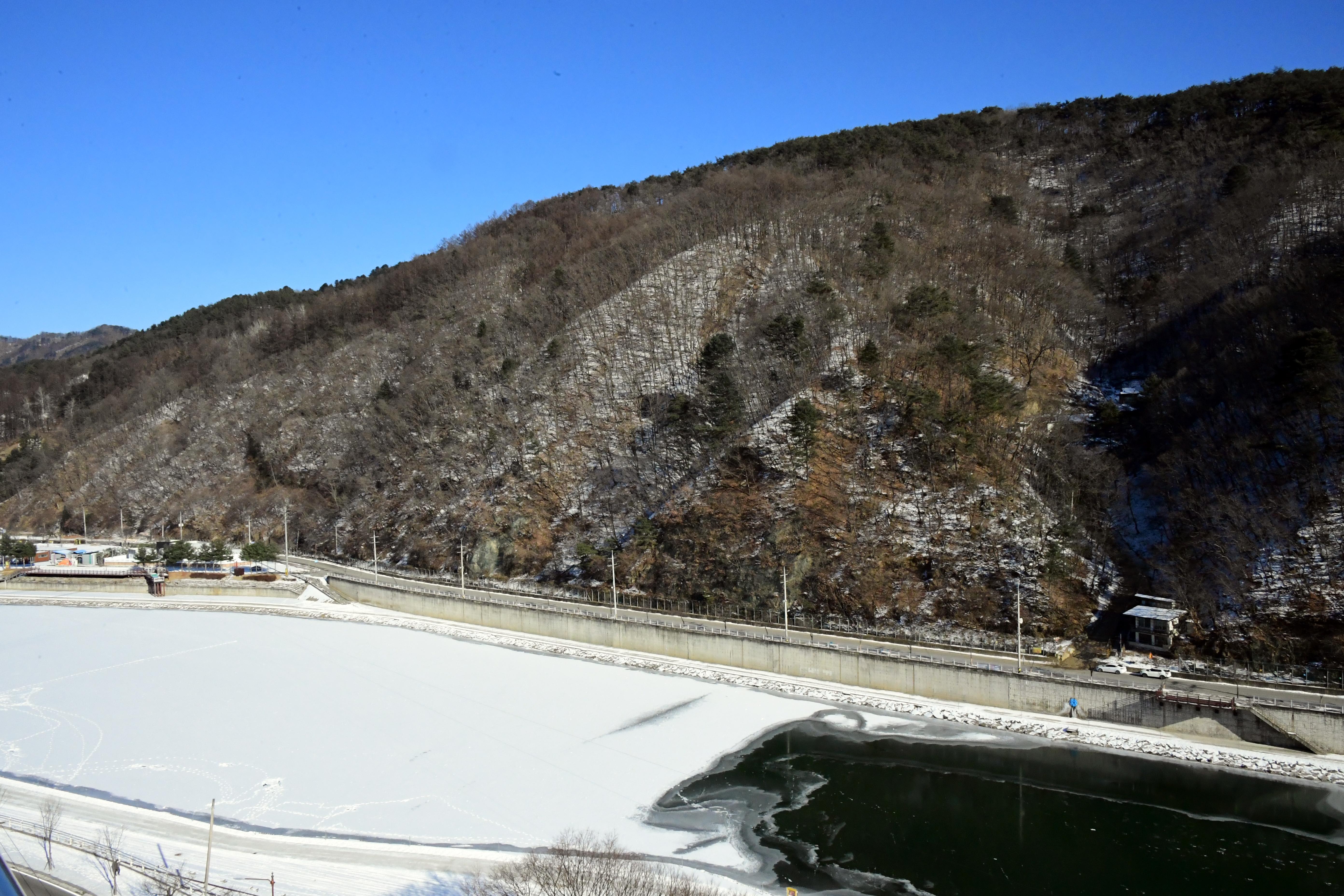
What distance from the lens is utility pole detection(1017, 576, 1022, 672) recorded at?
1224 inches

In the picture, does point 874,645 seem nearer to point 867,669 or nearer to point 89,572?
point 867,669

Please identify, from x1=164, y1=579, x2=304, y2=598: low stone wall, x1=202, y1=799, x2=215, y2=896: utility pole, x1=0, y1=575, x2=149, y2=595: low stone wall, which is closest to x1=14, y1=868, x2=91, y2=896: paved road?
x1=202, y1=799, x2=215, y2=896: utility pole

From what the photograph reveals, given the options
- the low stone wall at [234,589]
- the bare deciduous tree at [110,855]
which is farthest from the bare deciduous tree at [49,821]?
the low stone wall at [234,589]

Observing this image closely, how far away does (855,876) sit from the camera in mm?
20062

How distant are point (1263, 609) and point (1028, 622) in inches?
324

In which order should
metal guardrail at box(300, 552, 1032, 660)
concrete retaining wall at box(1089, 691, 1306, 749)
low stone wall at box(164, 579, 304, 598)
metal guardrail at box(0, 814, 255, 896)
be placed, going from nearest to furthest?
metal guardrail at box(0, 814, 255, 896)
concrete retaining wall at box(1089, 691, 1306, 749)
metal guardrail at box(300, 552, 1032, 660)
low stone wall at box(164, 579, 304, 598)

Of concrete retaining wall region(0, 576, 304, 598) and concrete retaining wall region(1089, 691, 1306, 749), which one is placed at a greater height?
concrete retaining wall region(0, 576, 304, 598)

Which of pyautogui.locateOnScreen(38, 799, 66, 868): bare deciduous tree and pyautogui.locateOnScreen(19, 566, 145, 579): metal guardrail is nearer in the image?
pyautogui.locateOnScreen(38, 799, 66, 868): bare deciduous tree

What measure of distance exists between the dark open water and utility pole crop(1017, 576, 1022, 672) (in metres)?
3.72

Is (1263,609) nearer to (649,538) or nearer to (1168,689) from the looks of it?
(1168,689)

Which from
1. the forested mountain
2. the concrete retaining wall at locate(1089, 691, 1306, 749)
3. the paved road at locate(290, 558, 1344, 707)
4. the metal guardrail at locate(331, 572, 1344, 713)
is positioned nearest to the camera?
the concrete retaining wall at locate(1089, 691, 1306, 749)

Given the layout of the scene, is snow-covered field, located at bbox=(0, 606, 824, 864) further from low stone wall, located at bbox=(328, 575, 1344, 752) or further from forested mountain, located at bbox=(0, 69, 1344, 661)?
forested mountain, located at bbox=(0, 69, 1344, 661)

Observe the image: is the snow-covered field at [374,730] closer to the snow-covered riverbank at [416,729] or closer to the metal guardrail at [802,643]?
the snow-covered riverbank at [416,729]

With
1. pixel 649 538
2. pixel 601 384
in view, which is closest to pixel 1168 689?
pixel 649 538
